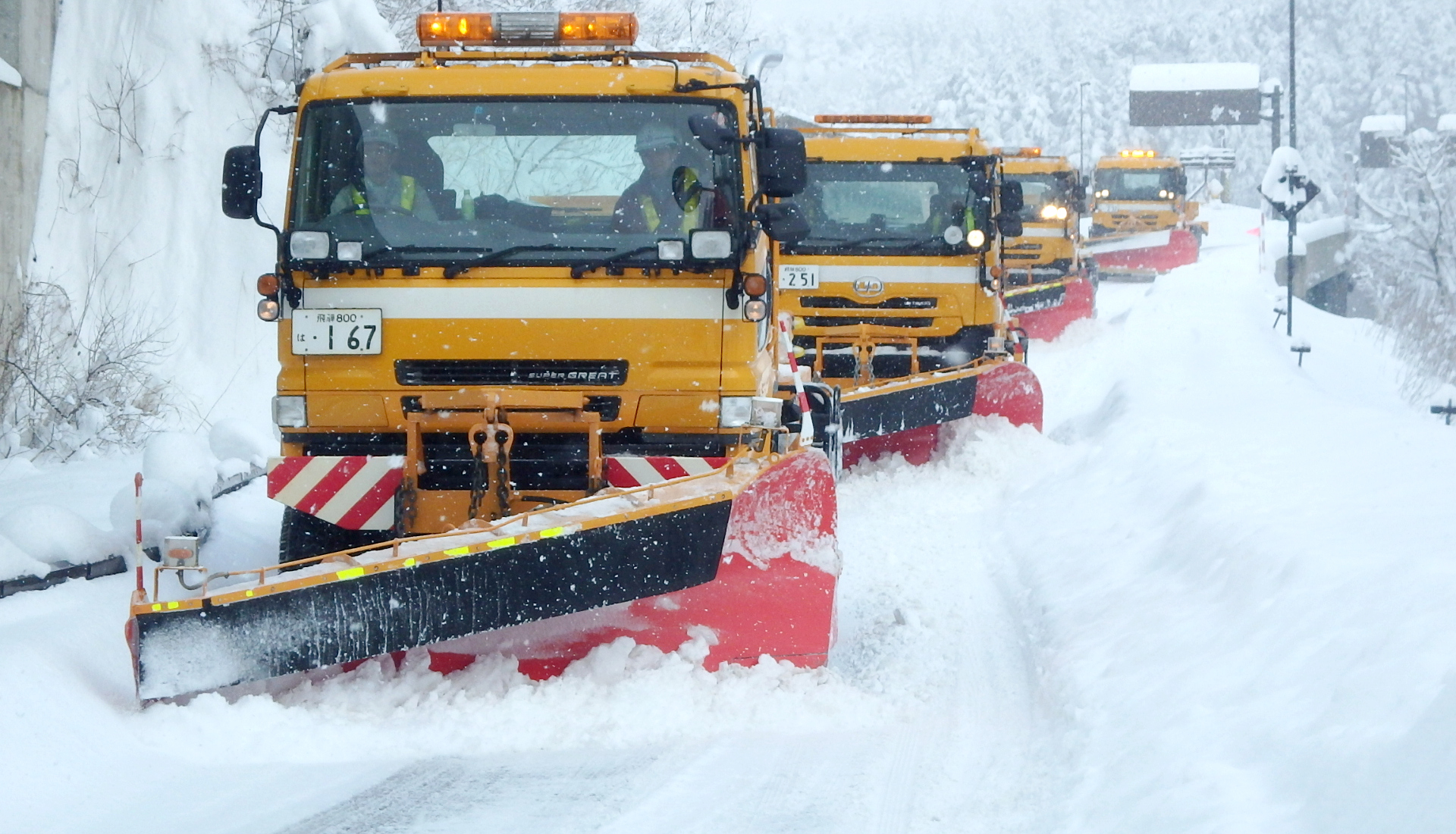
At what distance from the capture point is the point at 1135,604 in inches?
238

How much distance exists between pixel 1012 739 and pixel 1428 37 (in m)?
116

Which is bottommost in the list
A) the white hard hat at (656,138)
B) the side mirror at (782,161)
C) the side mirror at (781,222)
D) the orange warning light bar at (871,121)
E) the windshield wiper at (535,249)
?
the windshield wiper at (535,249)

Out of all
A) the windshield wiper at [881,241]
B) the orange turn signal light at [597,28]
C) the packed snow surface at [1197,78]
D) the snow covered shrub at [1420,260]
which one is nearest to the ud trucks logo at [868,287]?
the windshield wiper at [881,241]

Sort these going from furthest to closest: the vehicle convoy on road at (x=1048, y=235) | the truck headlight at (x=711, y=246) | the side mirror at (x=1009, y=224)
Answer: the vehicle convoy on road at (x=1048, y=235) < the side mirror at (x=1009, y=224) < the truck headlight at (x=711, y=246)

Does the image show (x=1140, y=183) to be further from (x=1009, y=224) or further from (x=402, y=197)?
(x=402, y=197)

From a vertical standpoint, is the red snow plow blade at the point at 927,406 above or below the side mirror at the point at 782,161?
below

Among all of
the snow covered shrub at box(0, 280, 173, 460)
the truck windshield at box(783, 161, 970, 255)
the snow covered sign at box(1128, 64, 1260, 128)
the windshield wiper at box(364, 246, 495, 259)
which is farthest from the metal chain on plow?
the snow covered sign at box(1128, 64, 1260, 128)

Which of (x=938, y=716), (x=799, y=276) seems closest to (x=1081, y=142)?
(x=799, y=276)

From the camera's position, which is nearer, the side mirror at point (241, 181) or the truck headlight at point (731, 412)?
the truck headlight at point (731, 412)

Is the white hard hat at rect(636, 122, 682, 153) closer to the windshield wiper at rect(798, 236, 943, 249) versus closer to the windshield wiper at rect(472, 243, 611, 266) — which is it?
the windshield wiper at rect(472, 243, 611, 266)

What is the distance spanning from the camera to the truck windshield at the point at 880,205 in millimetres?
11820

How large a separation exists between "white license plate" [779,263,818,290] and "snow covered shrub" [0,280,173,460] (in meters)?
5.14

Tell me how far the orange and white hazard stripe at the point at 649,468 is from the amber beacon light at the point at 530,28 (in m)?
1.96

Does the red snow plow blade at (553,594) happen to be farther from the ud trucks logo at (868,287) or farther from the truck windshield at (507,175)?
the ud trucks logo at (868,287)
